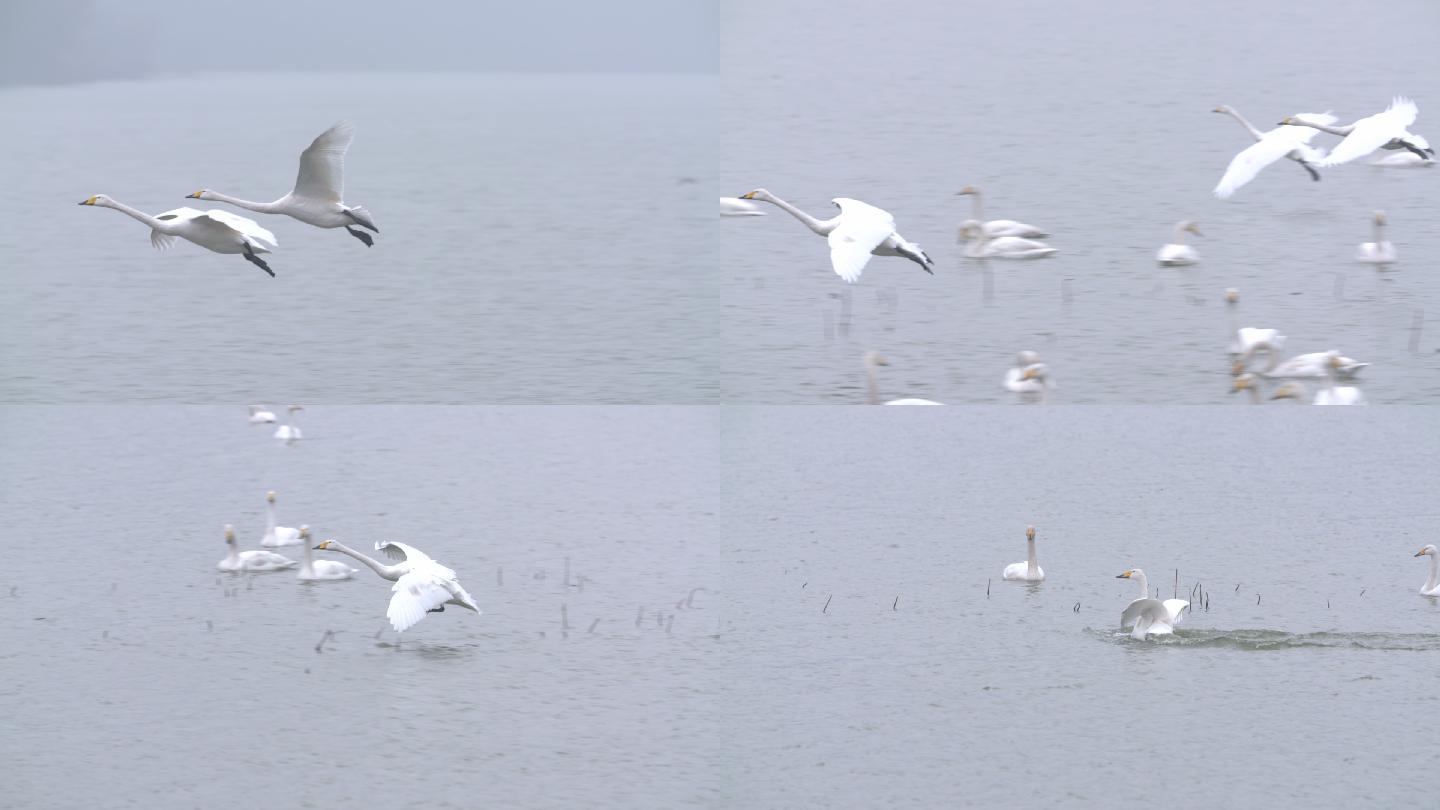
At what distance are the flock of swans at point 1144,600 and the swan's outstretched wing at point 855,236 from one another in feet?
Answer: 8.81

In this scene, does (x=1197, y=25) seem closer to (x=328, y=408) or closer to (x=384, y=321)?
(x=328, y=408)

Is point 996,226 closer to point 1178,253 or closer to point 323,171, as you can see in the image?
point 1178,253

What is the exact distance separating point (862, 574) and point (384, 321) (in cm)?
246

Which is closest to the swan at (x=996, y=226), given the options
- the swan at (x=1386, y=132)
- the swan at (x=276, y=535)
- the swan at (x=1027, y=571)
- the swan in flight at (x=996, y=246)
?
the swan in flight at (x=996, y=246)

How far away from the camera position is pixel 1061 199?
7902 mm

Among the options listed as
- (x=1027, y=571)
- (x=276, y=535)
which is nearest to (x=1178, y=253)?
(x=1027, y=571)

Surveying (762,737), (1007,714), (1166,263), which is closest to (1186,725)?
(1007,714)

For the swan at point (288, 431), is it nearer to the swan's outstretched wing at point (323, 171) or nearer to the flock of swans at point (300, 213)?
the flock of swans at point (300, 213)

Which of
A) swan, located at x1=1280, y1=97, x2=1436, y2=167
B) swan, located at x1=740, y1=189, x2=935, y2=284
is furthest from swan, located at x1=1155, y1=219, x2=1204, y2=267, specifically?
swan, located at x1=740, y1=189, x2=935, y2=284

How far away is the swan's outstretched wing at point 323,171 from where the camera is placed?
10.0ft

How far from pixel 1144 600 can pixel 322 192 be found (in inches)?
142

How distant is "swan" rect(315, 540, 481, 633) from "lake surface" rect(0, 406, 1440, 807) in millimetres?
449

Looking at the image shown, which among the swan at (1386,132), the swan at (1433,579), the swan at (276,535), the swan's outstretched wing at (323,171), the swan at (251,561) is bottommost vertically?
the swan at (1433,579)

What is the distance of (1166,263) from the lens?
7.38m
